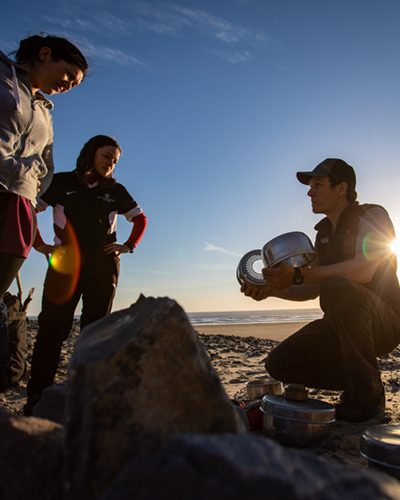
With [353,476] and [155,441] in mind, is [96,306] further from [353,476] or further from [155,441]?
[353,476]

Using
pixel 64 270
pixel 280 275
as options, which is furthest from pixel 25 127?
pixel 280 275

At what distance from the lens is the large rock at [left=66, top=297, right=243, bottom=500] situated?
1150 millimetres

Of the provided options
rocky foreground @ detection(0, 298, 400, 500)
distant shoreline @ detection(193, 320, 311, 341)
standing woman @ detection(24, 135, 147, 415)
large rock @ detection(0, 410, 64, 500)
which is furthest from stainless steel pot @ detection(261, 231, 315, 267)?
distant shoreline @ detection(193, 320, 311, 341)

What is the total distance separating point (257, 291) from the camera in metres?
3.97

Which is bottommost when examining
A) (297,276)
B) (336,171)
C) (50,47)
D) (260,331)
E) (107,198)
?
(260,331)

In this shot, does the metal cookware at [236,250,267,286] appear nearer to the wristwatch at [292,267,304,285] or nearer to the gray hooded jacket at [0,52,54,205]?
the wristwatch at [292,267,304,285]

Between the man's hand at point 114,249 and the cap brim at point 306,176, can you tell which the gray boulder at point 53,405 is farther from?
the cap brim at point 306,176

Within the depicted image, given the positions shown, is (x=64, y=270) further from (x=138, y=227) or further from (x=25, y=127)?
(x=25, y=127)

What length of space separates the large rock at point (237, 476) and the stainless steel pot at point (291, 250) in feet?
8.73

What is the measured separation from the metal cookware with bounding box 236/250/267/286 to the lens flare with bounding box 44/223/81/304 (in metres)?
1.56

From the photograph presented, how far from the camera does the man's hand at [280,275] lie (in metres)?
3.48

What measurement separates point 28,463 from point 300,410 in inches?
70.9

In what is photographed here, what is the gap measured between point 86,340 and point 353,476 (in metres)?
1.08

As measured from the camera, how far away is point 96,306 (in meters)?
3.86
